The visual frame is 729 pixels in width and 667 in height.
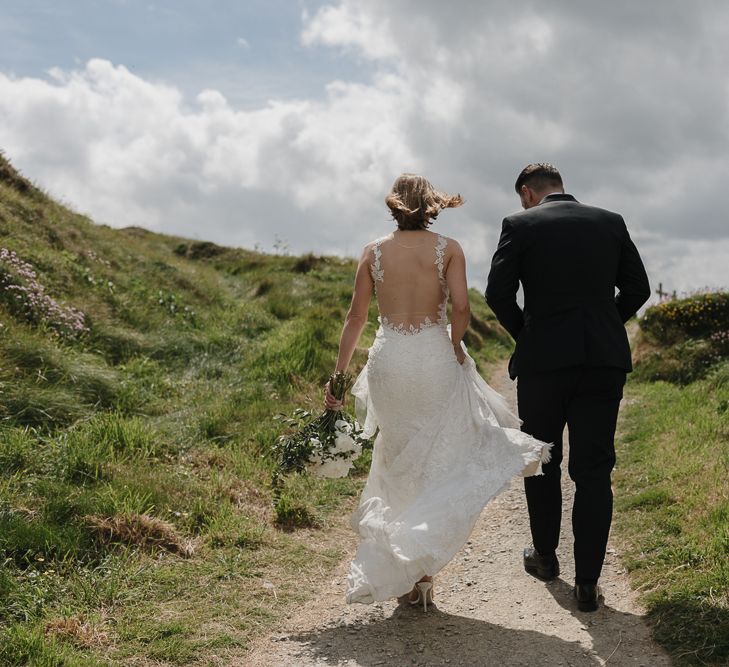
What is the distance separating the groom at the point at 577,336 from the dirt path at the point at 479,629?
0.32 m

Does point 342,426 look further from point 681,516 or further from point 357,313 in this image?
point 681,516

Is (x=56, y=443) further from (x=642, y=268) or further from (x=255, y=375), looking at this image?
(x=642, y=268)

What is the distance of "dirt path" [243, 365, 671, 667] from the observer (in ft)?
14.3

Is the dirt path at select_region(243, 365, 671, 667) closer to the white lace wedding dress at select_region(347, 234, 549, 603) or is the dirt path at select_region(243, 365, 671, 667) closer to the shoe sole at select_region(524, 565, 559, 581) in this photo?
the shoe sole at select_region(524, 565, 559, 581)

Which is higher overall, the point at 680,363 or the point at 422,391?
the point at 680,363

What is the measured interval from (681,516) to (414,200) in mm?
3454

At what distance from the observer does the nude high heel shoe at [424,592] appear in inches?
197

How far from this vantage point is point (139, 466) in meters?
6.95

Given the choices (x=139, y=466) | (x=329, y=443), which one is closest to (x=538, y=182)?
(x=329, y=443)

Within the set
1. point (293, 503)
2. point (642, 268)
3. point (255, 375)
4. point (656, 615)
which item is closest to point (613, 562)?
point (656, 615)

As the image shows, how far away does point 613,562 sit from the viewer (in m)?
5.75

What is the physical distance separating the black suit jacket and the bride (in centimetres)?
36

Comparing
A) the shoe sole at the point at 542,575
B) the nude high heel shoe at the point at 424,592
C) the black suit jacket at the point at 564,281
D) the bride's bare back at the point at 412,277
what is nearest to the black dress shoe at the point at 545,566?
the shoe sole at the point at 542,575

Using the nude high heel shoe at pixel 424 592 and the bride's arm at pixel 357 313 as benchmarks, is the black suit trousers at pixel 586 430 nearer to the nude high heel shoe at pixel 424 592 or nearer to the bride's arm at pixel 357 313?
the nude high heel shoe at pixel 424 592
